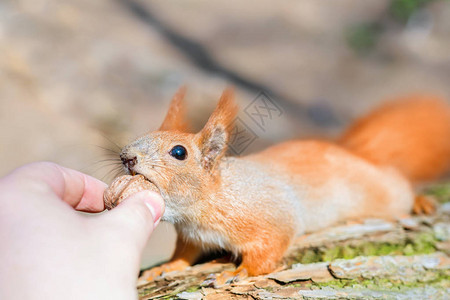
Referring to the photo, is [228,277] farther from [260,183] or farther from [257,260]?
[260,183]

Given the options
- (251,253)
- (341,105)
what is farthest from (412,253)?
(341,105)

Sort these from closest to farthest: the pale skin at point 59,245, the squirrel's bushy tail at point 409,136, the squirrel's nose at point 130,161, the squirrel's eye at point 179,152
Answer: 1. the pale skin at point 59,245
2. the squirrel's nose at point 130,161
3. the squirrel's eye at point 179,152
4. the squirrel's bushy tail at point 409,136

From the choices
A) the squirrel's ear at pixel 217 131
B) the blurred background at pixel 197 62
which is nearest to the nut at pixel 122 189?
the squirrel's ear at pixel 217 131

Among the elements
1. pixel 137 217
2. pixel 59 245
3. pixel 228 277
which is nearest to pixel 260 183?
pixel 228 277

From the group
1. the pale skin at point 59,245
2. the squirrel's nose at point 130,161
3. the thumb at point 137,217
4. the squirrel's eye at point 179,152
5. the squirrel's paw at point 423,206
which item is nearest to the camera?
the pale skin at point 59,245

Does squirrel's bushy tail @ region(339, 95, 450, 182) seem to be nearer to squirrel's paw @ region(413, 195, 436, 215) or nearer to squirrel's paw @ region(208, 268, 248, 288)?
squirrel's paw @ region(413, 195, 436, 215)

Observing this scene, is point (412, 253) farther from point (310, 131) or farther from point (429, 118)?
point (310, 131)

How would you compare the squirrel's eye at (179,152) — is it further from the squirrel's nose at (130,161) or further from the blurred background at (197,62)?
the blurred background at (197,62)
